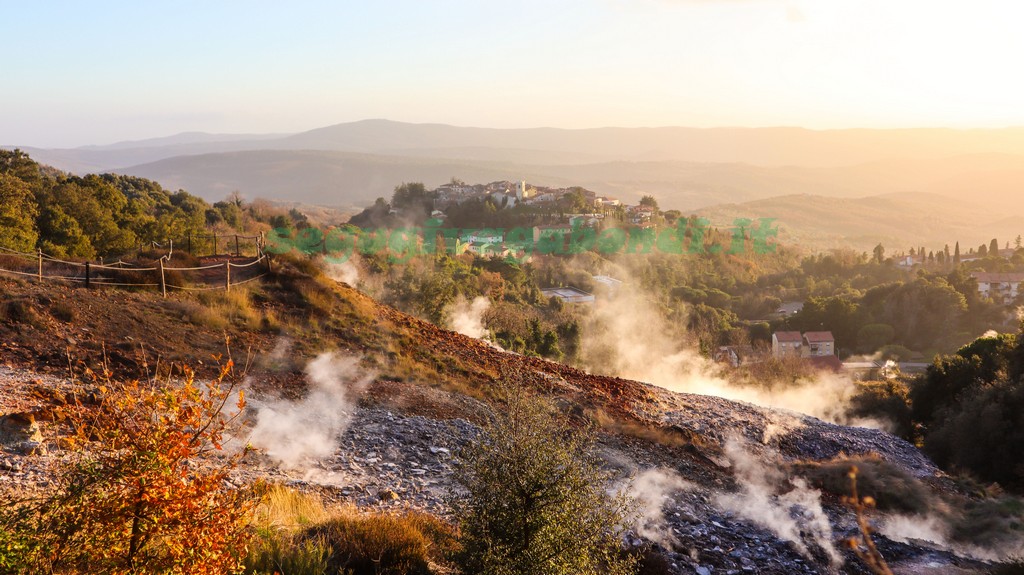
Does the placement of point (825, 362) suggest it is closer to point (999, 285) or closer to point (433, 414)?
point (999, 285)

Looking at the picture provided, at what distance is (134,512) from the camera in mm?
3641

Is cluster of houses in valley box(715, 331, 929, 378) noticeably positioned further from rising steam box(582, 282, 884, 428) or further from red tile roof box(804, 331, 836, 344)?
rising steam box(582, 282, 884, 428)

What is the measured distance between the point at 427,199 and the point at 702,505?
75.7 m

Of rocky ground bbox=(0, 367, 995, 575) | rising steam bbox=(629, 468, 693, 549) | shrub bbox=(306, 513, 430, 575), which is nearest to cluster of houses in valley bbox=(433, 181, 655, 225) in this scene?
rocky ground bbox=(0, 367, 995, 575)

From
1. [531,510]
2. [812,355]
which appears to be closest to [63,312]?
[531,510]

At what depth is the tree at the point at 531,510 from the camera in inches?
228

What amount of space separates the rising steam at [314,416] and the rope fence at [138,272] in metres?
4.33

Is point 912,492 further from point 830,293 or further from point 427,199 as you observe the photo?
point 427,199

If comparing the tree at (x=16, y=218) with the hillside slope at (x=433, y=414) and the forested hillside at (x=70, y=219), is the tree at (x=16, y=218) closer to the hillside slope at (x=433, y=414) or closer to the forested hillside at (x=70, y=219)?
the forested hillside at (x=70, y=219)

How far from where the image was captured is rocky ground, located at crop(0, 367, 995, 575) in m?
9.10

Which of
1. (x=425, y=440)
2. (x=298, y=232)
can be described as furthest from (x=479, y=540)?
(x=298, y=232)

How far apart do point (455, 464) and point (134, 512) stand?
7773mm

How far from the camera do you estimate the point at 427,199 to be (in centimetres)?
8456

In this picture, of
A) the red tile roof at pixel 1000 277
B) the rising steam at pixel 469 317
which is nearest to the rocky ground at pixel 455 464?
the rising steam at pixel 469 317
